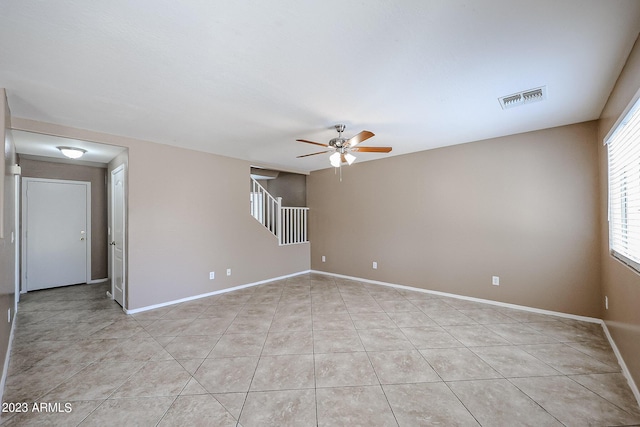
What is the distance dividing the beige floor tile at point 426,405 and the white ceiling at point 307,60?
2390mm

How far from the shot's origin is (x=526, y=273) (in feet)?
11.3

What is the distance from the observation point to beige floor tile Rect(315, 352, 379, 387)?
79.9 inches

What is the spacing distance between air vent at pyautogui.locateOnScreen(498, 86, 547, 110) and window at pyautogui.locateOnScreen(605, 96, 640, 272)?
59 centimetres

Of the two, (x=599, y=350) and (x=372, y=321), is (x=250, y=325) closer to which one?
(x=372, y=321)

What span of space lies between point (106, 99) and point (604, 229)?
5.20 m

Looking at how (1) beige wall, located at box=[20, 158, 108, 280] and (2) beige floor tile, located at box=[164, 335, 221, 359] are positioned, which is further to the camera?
(1) beige wall, located at box=[20, 158, 108, 280]

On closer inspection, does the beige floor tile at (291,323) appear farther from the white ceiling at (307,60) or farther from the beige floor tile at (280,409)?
the white ceiling at (307,60)

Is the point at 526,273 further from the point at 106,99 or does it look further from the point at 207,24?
the point at 106,99

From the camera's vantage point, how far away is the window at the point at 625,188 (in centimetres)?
187

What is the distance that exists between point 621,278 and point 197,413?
3.53 meters

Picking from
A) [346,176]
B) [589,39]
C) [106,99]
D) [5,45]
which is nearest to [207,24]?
[5,45]

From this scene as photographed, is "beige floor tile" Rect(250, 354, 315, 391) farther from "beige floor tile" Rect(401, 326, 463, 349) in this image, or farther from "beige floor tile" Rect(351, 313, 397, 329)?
"beige floor tile" Rect(401, 326, 463, 349)

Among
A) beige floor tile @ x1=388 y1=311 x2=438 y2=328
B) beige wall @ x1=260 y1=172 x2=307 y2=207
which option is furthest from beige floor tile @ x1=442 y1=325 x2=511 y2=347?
beige wall @ x1=260 y1=172 x2=307 y2=207

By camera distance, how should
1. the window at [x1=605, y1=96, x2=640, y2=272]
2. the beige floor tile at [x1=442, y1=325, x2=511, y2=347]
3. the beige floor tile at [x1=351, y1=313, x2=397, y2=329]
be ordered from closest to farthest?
the window at [x1=605, y1=96, x2=640, y2=272] < the beige floor tile at [x1=442, y1=325, x2=511, y2=347] < the beige floor tile at [x1=351, y1=313, x2=397, y2=329]
